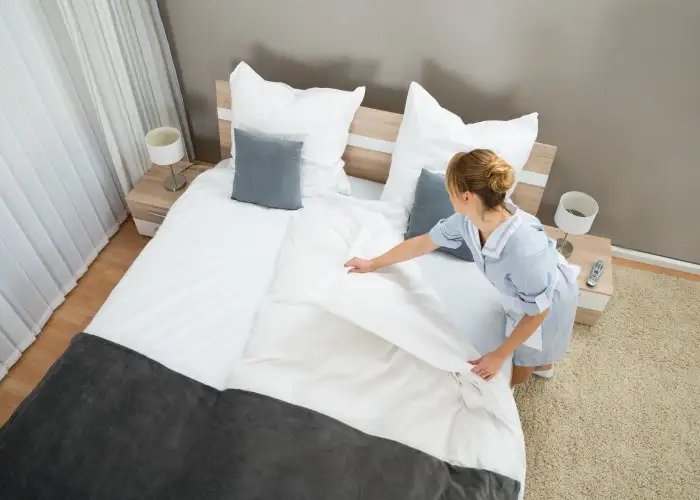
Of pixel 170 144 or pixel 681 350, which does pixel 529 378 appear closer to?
pixel 681 350

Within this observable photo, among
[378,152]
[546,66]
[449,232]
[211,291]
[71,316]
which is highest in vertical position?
[546,66]

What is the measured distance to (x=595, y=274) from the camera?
2471 mm

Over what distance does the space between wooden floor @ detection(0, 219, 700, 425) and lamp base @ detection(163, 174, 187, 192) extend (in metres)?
0.40

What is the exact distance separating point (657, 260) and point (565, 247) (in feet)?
2.61

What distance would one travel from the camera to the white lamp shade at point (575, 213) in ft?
7.74

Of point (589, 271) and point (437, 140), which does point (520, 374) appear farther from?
point (437, 140)

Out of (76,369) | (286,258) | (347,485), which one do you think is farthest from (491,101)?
(76,369)

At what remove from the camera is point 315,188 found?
2553 mm

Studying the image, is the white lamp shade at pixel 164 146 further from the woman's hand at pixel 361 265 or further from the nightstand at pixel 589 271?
the nightstand at pixel 589 271

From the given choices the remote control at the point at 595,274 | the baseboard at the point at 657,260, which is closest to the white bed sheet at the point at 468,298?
the remote control at the point at 595,274

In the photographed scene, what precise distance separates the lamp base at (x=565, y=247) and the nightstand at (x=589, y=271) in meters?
0.02

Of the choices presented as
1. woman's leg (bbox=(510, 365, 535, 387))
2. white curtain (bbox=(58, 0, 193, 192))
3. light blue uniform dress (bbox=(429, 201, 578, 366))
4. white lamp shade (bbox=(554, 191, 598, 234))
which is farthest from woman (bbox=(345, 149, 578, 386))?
white curtain (bbox=(58, 0, 193, 192))

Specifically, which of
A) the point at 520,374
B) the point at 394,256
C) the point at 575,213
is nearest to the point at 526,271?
the point at 394,256

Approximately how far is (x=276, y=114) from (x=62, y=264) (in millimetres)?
1414
